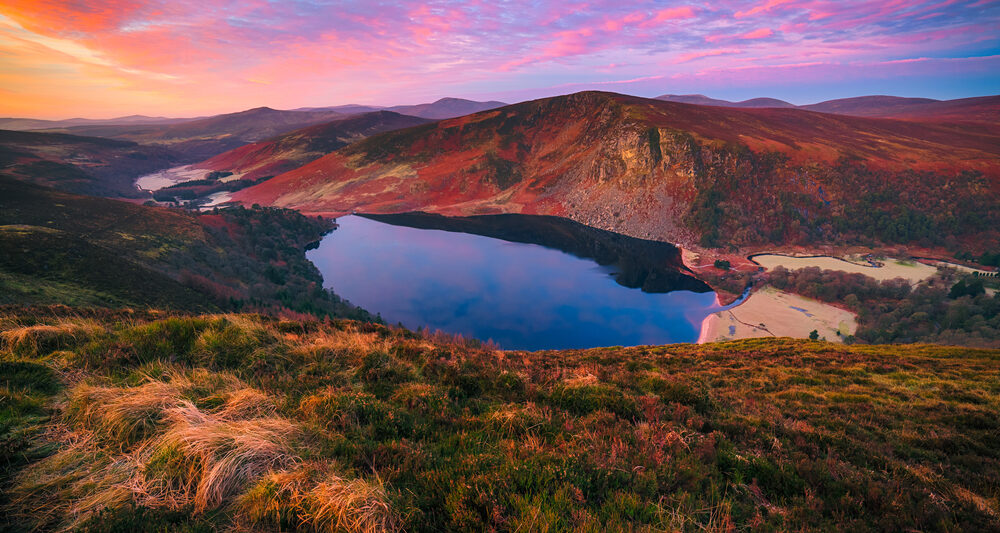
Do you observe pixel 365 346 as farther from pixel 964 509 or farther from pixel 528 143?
pixel 528 143

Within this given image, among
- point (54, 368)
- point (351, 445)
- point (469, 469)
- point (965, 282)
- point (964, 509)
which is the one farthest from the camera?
point (965, 282)

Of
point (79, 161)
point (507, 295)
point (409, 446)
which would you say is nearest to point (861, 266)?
point (507, 295)

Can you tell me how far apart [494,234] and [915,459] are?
7213cm

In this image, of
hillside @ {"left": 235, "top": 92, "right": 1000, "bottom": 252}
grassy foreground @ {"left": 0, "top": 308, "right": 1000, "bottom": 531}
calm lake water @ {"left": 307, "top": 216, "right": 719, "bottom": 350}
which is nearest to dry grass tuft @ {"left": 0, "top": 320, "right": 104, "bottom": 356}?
grassy foreground @ {"left": 0, "top": 308, "right": 1000, "bottom": 531}

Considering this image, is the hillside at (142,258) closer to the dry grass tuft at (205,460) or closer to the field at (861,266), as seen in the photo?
the dry grass tuft at (205,460)

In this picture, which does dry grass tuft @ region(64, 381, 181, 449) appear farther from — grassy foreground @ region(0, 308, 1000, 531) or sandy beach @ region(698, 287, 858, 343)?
sandy beach @ region(698, 287, 858, 343)

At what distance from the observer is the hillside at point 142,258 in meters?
18.5

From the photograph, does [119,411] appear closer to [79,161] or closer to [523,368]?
[523,368]

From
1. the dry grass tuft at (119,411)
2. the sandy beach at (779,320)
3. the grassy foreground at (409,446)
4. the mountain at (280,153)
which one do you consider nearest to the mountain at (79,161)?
the mountain at (280,153)

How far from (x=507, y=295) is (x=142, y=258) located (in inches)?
1429

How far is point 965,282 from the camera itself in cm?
4247

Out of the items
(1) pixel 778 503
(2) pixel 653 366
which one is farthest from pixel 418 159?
(1) pixel 778 503

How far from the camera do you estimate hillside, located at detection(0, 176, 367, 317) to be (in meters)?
18.5

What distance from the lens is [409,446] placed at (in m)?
4.50
